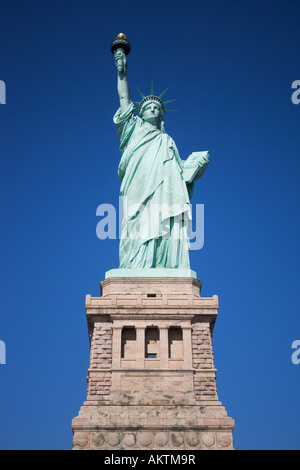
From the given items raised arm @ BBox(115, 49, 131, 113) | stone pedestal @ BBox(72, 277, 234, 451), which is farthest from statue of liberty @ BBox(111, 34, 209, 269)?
stone pedestal @ BBox(72, 277, 234, 451)

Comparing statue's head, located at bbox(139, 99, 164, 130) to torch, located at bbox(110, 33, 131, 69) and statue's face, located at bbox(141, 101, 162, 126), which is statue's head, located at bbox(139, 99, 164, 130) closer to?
statue's face, located at bbox(141, 101, 162, 126)

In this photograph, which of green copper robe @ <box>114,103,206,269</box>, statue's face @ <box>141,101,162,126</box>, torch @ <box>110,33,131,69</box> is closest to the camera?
green copper robe @ <box>114,103,206,269</box>

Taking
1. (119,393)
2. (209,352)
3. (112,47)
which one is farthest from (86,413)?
(112,47)

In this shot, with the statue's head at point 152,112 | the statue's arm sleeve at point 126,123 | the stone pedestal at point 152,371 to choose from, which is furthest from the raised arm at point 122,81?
the stone pedestal at point 152,371

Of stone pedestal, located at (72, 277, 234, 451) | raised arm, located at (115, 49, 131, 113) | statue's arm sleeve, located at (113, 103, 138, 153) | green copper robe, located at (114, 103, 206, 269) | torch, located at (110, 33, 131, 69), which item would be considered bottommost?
stone pedestal, located at (72, 277, 234, 451)

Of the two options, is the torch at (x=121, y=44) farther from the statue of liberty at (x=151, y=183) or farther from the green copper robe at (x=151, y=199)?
the green copper robe at (x=151, y=199)
